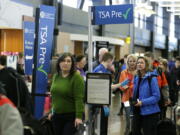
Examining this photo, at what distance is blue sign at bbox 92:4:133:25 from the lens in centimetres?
452

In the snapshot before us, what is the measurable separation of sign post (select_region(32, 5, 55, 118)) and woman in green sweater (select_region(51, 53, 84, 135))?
5.45 ft

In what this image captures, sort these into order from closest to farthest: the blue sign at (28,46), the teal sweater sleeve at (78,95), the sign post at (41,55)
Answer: the teal sweater sleeve at (78,95)
the sign post at (41,55)
the blue sign at (28,46)

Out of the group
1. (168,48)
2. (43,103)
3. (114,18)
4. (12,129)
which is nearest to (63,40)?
(43,103)

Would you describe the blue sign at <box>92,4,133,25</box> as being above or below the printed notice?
above

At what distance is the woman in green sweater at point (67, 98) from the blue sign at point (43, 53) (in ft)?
5.46

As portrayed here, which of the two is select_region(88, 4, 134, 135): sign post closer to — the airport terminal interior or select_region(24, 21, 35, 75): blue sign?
the airport terminal interior

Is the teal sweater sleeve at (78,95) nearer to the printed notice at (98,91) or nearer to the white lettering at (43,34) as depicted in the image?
the printed notice at (98,91)

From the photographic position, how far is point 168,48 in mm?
33438

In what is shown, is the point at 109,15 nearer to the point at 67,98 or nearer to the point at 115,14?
the point at 115,14

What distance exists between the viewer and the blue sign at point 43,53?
18.9ft

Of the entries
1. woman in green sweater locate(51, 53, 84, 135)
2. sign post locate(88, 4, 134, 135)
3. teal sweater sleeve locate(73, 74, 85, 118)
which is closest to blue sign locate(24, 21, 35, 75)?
sign post locate(88, 4, 134, 135)

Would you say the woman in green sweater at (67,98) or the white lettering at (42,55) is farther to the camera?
the white lettering at (42,55)

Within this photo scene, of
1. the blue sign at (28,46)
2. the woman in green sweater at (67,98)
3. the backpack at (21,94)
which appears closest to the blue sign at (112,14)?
the woman in green sweater at (67,98)

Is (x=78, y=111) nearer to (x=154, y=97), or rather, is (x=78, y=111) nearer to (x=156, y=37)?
(x=154, y=97)
